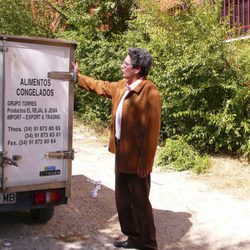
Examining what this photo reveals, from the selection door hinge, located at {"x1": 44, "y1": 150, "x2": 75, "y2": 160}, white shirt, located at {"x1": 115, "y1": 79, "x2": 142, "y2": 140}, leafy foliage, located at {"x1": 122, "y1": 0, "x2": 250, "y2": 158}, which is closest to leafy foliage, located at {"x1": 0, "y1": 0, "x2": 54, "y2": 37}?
leafy foliage, located at {"x1": 122, "y1": 0, "x2": 250, "y2": 158}

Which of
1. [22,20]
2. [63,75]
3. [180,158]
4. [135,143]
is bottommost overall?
[180,158]

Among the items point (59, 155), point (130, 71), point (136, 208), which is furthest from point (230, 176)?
point (130, 71)

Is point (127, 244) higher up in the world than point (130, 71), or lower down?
lower down

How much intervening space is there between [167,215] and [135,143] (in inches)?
81.7

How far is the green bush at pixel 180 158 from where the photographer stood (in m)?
8.85

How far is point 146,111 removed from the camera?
182 inches

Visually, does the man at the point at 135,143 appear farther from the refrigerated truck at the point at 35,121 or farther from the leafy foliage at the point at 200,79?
the leafy foliage at the point at 200,79

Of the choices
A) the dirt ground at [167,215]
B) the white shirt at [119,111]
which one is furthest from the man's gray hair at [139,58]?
the dirt ground at [167,215]

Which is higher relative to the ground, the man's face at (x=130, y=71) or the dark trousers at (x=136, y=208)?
the man's face at (x=130, y=71)

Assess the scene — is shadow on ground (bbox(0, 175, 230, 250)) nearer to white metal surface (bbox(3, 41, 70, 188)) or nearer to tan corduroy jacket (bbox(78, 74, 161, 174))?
white metal surface (bbox(3, 41, 70, 188))

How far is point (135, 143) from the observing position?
4645mm

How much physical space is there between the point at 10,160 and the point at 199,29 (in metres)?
5.10

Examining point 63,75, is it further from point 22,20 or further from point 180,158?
point 22,20

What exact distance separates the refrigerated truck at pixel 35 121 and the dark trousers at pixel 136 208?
2.26 ft
